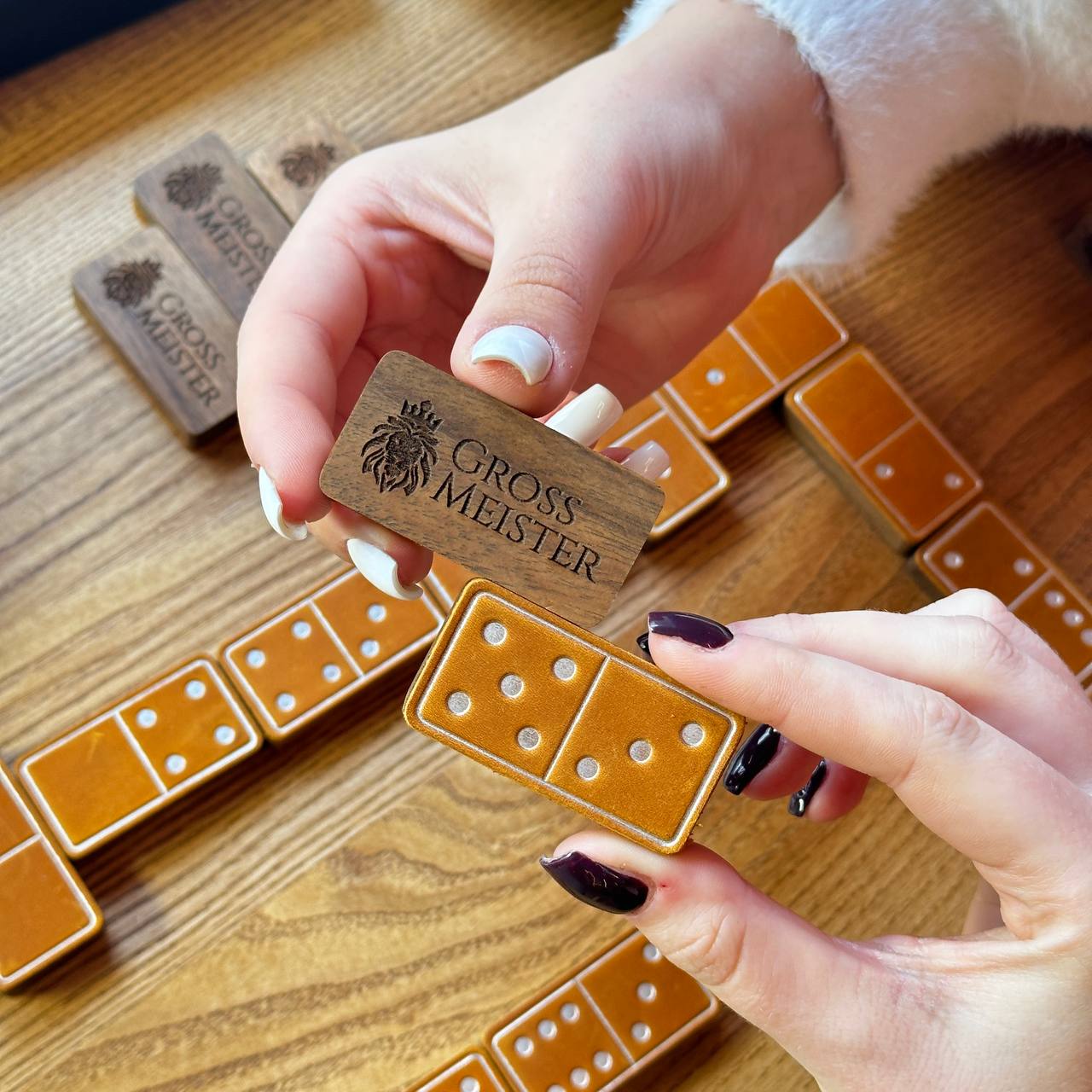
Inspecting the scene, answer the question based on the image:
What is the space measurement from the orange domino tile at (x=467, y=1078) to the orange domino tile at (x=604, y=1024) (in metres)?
0.01

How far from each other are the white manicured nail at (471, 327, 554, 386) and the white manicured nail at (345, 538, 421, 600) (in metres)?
0.21

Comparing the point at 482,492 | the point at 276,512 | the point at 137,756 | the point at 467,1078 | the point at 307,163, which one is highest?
the point at 307,163

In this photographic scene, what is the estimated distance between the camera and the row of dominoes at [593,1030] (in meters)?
0.94

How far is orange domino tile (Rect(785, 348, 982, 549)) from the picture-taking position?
1.13 m

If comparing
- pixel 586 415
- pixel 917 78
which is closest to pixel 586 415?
pixel 586 415

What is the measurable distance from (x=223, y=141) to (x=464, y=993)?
104cm

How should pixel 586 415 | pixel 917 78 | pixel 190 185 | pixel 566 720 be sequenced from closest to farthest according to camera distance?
pixel 566 720 → pixel 586 415 → pixel 917 78 → pixel 190 185

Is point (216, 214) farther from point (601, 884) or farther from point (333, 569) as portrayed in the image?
point (601, 884)

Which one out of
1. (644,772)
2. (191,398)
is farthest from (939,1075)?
(191,398)

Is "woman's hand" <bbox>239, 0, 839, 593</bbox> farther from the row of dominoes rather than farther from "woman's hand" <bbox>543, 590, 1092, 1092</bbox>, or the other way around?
the row of dominoes

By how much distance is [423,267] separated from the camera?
1.03 meters

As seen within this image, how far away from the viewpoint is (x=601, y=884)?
677mm

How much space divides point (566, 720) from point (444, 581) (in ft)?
1.53

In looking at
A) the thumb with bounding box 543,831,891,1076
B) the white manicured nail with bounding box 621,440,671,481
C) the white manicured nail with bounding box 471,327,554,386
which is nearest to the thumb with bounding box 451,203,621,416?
the white manicured nail with bounding box 471,327,554,386
